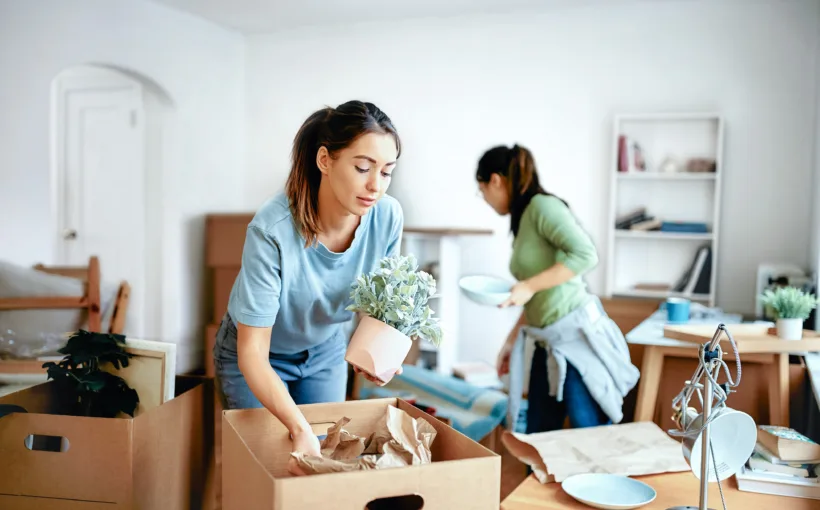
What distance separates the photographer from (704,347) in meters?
1.12

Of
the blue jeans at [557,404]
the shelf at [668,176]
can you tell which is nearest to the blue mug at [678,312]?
the blue jeans at [557,404]

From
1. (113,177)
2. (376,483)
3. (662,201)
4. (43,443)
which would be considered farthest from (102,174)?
(376,483)

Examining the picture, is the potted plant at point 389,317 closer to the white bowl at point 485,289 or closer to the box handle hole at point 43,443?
the box handle hole at point 43,443

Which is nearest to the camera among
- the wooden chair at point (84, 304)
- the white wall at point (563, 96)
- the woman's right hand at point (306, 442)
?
the woman's right hand at point (306, 442)

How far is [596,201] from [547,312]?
236 cm

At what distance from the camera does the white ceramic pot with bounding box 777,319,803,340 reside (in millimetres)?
2131

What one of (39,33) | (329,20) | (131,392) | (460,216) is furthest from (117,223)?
(131,392)

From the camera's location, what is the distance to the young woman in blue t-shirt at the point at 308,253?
49.5 inches

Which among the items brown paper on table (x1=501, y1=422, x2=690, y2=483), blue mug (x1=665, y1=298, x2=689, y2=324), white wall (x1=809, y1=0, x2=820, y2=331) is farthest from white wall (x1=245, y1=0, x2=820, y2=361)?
brown paper on table (x1=501, y1=422, x2=690, y2=483)

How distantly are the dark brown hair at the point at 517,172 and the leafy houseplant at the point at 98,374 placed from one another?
5.22ft

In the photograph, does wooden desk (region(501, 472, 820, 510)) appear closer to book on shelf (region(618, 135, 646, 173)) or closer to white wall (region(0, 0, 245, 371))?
book on shelf (region(618, 135, 646, 173))

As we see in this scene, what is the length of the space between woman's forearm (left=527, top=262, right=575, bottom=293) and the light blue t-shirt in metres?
1.05

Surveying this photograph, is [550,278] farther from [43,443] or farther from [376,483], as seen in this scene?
[376,483]

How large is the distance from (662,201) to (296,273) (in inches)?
145
